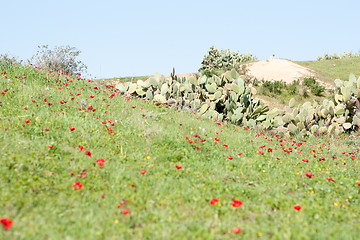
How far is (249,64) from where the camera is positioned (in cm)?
2961

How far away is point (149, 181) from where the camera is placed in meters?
5.54

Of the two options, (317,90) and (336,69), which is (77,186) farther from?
(336,69)

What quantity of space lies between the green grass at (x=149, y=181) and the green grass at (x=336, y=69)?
20.5 metres

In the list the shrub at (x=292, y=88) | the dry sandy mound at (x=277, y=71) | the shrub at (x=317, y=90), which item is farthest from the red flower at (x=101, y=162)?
the dry sandy mound at (x=277, y=71)

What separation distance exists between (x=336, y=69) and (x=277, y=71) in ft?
26.2

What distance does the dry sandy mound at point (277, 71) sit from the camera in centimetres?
2605

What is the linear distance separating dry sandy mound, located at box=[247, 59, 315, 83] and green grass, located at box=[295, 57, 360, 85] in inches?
57.7

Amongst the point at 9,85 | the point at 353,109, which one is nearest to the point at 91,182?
the point at 9,85

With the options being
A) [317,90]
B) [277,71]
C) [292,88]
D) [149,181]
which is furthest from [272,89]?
[149,181]

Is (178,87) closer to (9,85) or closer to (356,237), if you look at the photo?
(9,85)

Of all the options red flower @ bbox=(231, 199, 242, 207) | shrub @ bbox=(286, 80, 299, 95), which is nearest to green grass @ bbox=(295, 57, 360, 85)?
shrub @ bbox=(286, 80, 299, 95)

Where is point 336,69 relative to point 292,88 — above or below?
above

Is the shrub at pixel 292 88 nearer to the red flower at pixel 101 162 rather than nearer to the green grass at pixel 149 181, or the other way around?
the green grass at pixel 149 181

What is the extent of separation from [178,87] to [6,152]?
26.4ft
